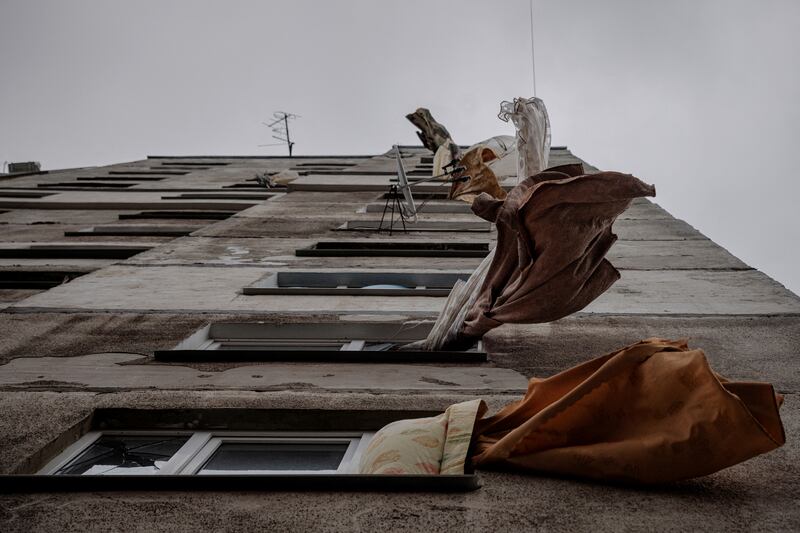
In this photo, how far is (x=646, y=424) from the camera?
3520 millimetres

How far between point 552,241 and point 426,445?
1.69 metres

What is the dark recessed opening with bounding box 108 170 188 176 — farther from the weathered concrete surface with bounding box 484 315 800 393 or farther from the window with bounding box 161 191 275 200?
the weathered concrete surface with bounding box 484 315 800 393

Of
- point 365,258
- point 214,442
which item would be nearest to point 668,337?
point 214,442

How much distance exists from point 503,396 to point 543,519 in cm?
186

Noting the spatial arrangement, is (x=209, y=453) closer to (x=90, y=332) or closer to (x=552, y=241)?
(x=552, y=241)

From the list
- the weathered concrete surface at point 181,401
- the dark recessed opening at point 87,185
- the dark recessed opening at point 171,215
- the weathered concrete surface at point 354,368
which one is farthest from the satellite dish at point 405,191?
the dark recessed opening at point 87,185

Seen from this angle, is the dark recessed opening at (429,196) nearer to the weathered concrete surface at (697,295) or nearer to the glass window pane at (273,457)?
the weathered concrete surface at (697,295)

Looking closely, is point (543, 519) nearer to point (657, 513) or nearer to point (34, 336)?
point (657, 513)

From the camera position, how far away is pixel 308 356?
20.3ft

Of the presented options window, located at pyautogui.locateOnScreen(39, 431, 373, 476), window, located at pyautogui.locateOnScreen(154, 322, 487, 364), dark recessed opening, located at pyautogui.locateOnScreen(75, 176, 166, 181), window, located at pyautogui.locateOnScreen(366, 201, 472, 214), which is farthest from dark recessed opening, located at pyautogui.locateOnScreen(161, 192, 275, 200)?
window, located at pyautogui.locateOnScreen(39, 431, 373, 476)

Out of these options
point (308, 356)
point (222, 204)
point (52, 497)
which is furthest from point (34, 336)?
point (222, 204)

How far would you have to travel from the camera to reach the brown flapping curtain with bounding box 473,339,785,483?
332cm

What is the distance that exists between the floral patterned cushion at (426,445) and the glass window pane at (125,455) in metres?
1.37

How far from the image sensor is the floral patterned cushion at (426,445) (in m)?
3.83
